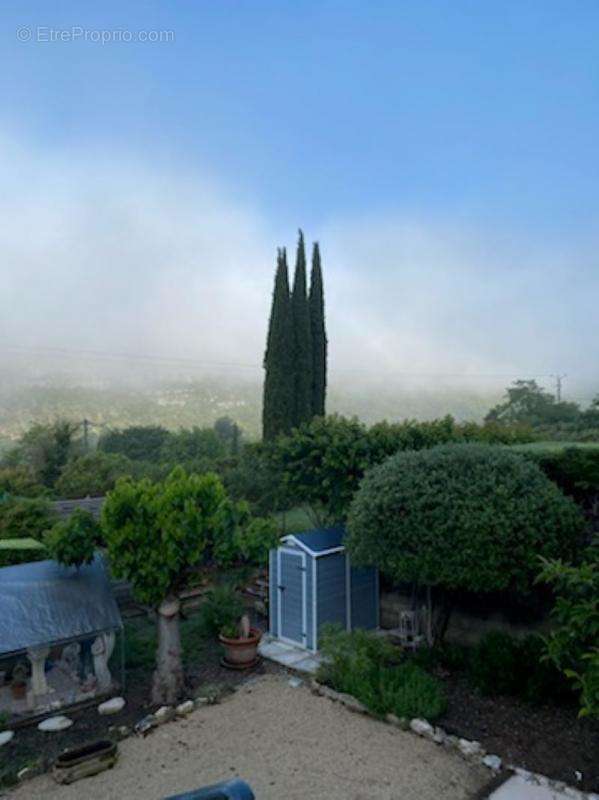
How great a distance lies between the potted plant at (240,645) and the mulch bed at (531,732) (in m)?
3.19

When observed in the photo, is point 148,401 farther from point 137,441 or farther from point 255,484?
point 255,484

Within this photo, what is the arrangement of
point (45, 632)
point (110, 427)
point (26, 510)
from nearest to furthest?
point (45, 632) < point (26, 510) < point (110, 427)

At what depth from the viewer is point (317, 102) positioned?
10875 mm

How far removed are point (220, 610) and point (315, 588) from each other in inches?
78.9

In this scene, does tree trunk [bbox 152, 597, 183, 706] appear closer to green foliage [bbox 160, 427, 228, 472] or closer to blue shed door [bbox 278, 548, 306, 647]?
blue shed door [bbox 278, 548, 306, 647]

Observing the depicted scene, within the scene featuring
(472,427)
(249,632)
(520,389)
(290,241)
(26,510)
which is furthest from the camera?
(520,389)

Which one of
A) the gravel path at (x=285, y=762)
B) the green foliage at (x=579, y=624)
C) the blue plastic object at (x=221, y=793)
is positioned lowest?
the gravel path at (x=285, y=762)

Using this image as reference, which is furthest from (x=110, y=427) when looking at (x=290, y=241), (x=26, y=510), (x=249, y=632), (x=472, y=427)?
(x=249, y=632)

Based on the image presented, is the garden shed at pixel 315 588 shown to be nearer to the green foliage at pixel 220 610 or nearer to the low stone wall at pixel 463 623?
the low stone wall at pixel 463 623

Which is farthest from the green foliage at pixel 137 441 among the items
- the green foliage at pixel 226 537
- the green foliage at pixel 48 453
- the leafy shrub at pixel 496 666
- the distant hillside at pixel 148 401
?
the leafy shrub at pixel 496 666

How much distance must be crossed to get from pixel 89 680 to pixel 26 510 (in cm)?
589

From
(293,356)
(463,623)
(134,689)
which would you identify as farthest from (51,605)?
(293,356)

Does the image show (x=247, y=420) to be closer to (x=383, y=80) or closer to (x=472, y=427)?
(x=472, y=427)

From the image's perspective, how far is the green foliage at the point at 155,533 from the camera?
7.48 m
